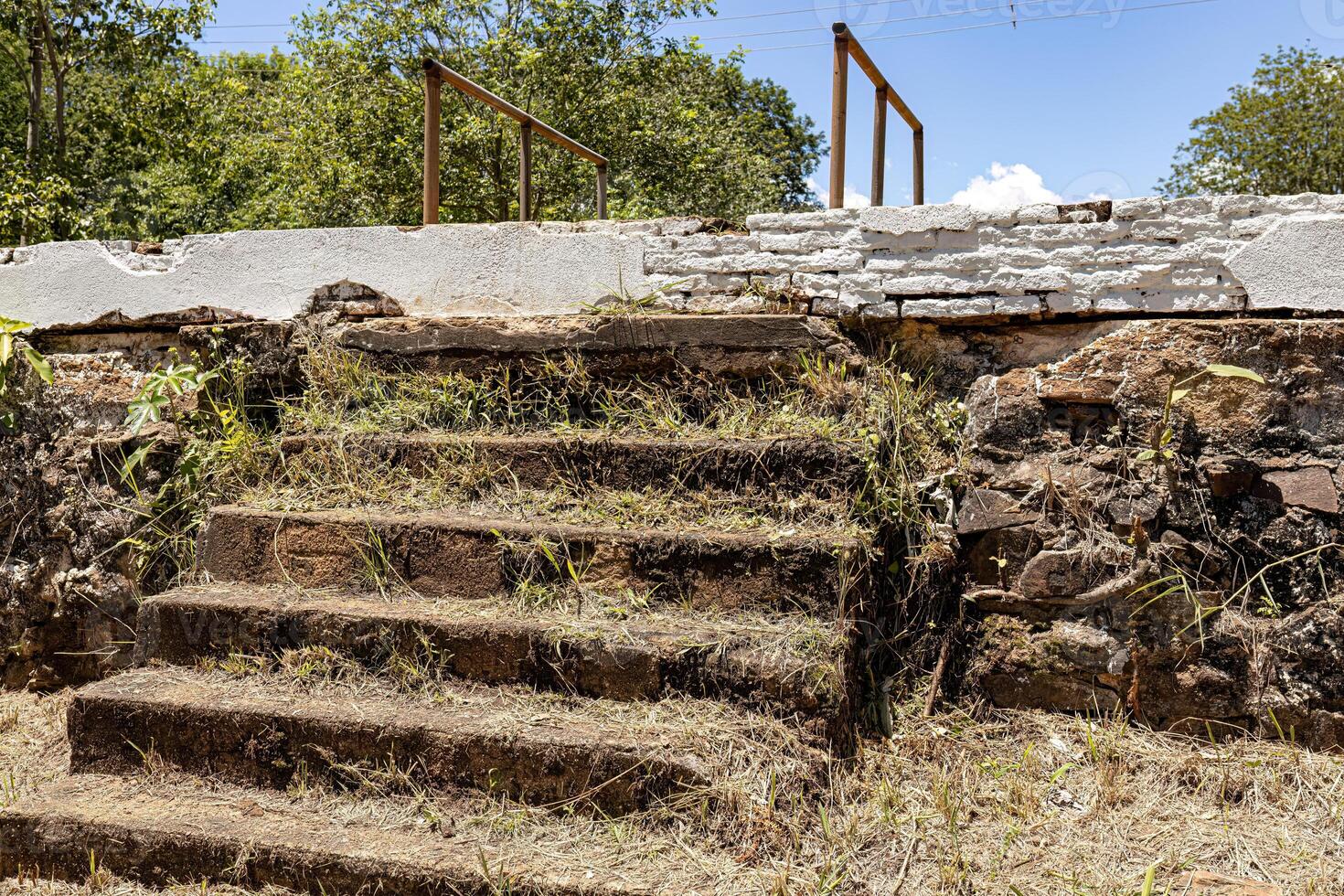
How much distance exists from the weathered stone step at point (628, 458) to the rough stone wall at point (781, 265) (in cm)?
62

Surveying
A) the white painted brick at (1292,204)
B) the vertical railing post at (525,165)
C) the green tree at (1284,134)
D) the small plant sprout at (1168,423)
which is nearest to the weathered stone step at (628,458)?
the small plant sprout at (1168,423)

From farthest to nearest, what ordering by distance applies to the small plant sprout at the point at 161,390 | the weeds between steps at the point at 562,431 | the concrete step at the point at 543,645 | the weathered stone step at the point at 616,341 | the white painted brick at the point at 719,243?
the small plant sprout at the point at 161,390 < the white painted brick at the point at 719,243 < the weathered stone step at the point at 616,341 < the weeds between steps at the point at 562,431 < the concrete step at the point at 543,645

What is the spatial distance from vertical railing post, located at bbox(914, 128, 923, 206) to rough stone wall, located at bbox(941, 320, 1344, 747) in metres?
1.97

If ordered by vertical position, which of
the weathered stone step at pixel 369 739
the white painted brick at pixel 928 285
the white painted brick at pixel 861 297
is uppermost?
the white painted brick at pixel 928 285

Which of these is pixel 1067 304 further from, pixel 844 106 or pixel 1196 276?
pixel 844 106

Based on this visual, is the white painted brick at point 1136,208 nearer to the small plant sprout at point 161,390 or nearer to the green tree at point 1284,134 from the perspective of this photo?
the small plant sprout at point 161,390

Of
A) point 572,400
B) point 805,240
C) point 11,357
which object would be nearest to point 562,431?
point 572,400

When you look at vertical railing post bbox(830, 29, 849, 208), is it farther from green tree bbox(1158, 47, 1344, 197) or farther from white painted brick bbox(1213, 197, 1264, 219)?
green tree bbox(1158, 47, 1344, 197)

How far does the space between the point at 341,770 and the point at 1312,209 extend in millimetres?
3109

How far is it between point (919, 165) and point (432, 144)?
232cm

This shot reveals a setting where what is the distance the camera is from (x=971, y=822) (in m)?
2.39

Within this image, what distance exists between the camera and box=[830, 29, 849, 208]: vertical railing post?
345cm

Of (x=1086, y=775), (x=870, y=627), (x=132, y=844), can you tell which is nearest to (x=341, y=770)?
(x=132, y=844)

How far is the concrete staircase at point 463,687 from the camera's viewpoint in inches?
87.8
